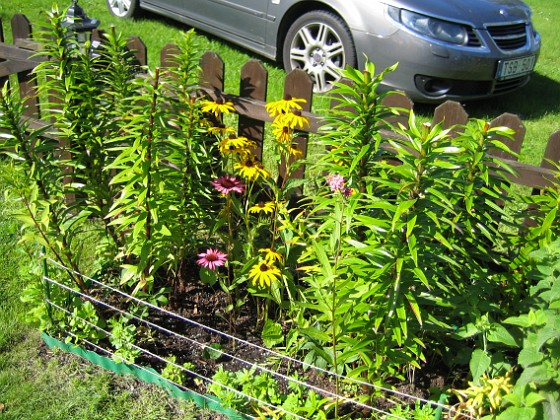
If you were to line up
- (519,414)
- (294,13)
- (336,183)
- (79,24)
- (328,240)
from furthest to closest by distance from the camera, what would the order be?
1. (294,13)
2. (79,24)
3. (328,240)
4. (336,183)
5. (519,414)

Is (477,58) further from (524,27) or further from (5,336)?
(5,336)

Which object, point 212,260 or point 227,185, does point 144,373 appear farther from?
point 227,185

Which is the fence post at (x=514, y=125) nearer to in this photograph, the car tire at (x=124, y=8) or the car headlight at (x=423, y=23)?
the car headlight at (x=423, y=23)

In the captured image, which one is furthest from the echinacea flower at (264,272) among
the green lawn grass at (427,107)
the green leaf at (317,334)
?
the green lawn grass at (427,107)

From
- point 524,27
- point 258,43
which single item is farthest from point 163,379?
point 524,27

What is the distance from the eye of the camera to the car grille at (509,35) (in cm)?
649

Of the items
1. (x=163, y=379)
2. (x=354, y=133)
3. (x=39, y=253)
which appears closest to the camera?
(x=354, y=133)

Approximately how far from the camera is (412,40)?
20.1 ft

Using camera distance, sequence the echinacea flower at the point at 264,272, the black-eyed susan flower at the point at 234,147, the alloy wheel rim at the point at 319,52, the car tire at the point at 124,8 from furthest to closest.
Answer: the car tire at the point at 124,8, the alloy wheel rim at the point at 319,52, the black-eyed susan flower at the point at 234,147, the echinacea flower at the point at 264,272

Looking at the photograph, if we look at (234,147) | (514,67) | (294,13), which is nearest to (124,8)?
(294,13)

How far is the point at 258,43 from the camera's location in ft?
24.3

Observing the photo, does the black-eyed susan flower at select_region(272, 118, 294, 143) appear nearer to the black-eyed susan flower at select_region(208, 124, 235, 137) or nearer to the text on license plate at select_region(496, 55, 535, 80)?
the black-eyed susan flower at select_region(208, 124, 235, 137)

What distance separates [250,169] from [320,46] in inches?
154

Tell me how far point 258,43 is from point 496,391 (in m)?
5.63
